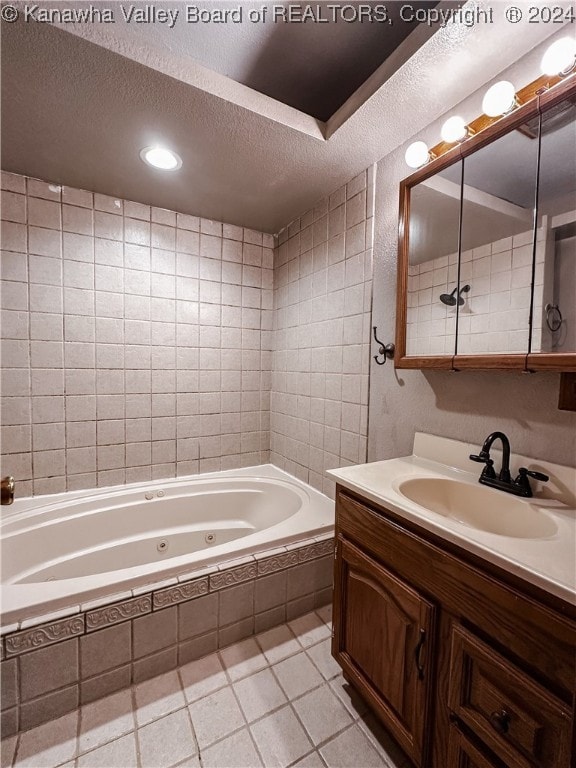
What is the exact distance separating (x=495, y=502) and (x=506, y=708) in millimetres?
514

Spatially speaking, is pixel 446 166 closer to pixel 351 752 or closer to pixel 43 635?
pixel 351 752

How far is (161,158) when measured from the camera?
1564 millimetres

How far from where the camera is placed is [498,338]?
107 cm

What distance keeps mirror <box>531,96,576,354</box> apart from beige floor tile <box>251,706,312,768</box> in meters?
1.45

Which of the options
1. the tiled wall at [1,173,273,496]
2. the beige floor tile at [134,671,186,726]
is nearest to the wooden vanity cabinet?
the beige floor tile at [134,671,186,726]

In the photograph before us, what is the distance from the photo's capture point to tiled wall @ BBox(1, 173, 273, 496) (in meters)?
1.76

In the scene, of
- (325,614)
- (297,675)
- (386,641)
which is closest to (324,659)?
(297,675)

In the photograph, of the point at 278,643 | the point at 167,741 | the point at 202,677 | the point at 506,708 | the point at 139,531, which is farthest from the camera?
the point at 139,531

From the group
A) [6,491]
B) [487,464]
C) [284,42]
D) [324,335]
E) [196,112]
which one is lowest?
[6,491]

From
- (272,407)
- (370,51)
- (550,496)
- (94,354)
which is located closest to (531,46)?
(370,51)

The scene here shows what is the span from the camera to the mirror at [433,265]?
1222 millimetres

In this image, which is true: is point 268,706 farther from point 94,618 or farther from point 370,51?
point 370,51

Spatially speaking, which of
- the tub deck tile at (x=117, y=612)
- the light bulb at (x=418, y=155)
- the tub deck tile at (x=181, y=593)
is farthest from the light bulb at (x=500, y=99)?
the tub deck tile at (x=117, y=612)

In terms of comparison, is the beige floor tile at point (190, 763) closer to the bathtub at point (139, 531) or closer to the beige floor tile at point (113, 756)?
the beige floor tile at point (113, 756)
